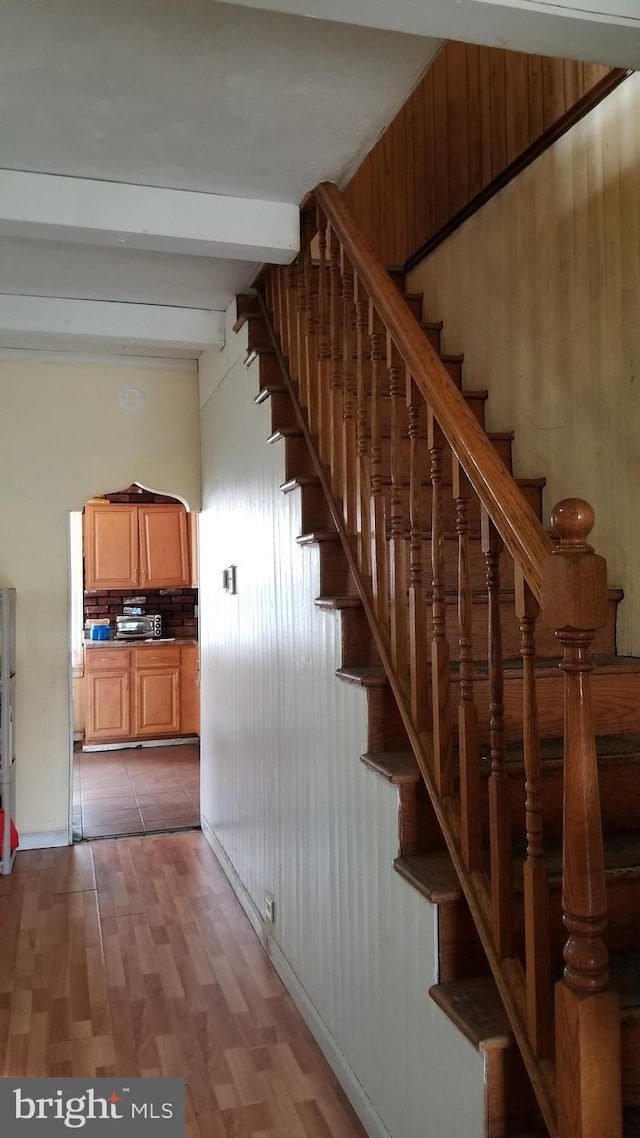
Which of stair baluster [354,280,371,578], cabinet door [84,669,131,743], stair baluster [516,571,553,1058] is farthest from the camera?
cabinet door [84,669,131,743]

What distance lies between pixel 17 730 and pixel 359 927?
294 centimetres

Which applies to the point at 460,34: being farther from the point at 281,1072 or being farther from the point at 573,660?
the point at 281,1072

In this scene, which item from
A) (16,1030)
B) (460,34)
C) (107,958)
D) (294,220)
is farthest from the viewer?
(107,958)

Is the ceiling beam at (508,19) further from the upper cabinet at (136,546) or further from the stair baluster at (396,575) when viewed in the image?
the upper cabinet at (136,546)

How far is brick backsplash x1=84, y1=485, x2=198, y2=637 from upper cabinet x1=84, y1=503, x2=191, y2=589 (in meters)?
0.38

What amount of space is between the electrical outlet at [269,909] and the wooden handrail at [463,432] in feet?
7.21

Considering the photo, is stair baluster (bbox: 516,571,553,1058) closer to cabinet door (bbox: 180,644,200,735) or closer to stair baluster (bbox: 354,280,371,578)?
stair baluster (bbox: 354,280,371,578)

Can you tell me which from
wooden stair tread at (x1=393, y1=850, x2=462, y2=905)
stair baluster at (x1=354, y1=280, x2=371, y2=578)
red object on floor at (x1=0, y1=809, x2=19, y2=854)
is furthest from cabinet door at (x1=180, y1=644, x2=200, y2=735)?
wooden stair tread at (x1=393, y1=850, x2=462, y2=905)

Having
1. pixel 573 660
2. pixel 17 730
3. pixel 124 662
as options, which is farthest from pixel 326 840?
pixel 124 662

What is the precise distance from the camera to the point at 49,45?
6.40 ft

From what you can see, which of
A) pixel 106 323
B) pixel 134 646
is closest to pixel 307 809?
pixel 106 323

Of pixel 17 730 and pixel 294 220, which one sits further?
pixel 17 730

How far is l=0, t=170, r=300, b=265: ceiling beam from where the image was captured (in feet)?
8.46

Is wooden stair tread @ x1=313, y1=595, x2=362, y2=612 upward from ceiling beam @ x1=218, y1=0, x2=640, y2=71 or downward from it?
downward
